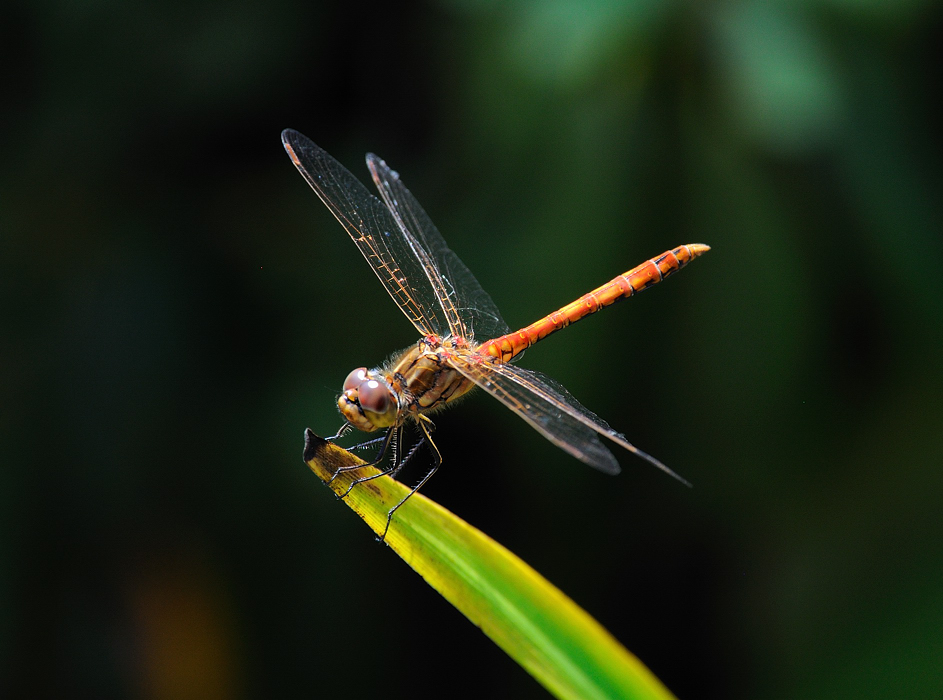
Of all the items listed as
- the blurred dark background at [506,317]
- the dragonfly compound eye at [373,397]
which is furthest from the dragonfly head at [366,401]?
the blurred dark background at [506,317]

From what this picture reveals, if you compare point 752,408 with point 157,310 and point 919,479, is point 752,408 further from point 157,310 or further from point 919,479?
point 157,310

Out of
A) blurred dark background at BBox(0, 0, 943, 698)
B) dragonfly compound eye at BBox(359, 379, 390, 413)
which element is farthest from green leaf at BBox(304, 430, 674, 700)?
blurred dark background at BBox(0, 0, 943, 698)

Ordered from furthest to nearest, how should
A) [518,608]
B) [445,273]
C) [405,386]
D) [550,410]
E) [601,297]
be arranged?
[445,273]
[601,297]
[405,386]
[550,410]
[518,608]

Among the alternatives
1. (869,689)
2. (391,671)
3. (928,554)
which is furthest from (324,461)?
(928,554)

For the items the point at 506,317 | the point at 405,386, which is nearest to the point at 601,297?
the point at 506,317

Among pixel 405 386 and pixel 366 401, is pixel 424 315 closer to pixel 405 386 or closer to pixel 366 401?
pixel 405 386
